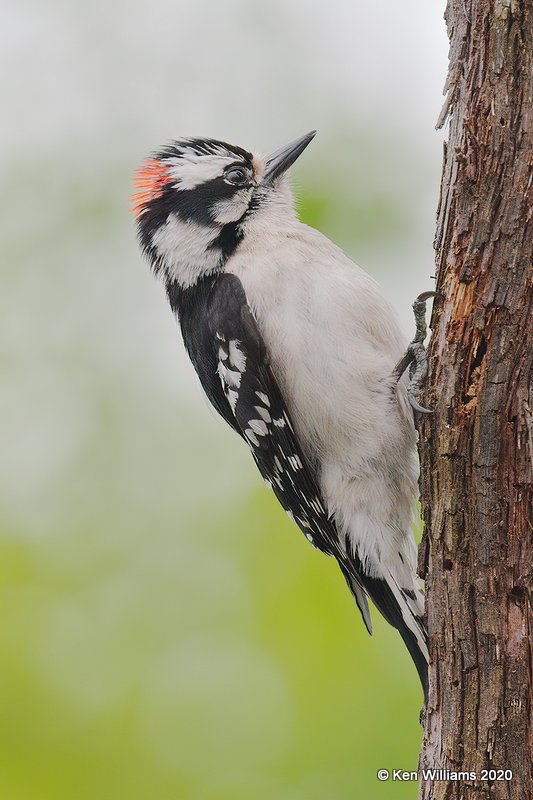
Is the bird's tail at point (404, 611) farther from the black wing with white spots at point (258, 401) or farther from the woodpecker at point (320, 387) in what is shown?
the black wing with white spots at point (258, 401)

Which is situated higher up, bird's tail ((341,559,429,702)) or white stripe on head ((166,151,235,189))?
white stripe on head ((166,151,235,189))

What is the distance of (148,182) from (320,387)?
5.03 ft

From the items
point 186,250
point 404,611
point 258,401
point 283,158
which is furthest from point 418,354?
point 283,158

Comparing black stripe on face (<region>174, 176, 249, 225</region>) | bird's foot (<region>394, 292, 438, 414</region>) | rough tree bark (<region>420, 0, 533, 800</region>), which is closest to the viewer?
rough tree bark (<region>420, 0, 533, 800</region>)

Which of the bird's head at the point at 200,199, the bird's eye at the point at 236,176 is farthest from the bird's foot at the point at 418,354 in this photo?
the bird's eye at the point at 236,176

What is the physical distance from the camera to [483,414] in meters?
2.44

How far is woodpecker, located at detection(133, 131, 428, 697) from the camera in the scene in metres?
3.31

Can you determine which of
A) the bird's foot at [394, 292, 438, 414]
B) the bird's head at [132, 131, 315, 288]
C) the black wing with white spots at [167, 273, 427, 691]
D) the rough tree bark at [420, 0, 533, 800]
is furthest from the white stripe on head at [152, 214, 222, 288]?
the rough tree bark at [420, 0, 533, 800]

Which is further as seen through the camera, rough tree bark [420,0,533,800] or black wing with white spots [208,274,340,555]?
black wing with white spots [208,274,340,555]

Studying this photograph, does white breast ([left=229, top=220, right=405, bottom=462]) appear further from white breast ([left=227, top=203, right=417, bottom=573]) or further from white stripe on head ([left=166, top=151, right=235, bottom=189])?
white stripe on head ([left=166, top=151, right=235, bottom=189])

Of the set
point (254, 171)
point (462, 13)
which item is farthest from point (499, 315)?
point (254, 171)

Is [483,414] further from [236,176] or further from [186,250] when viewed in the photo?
[236,176]

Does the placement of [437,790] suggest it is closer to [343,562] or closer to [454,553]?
[454,553]

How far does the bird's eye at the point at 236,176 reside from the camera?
13.0ft
